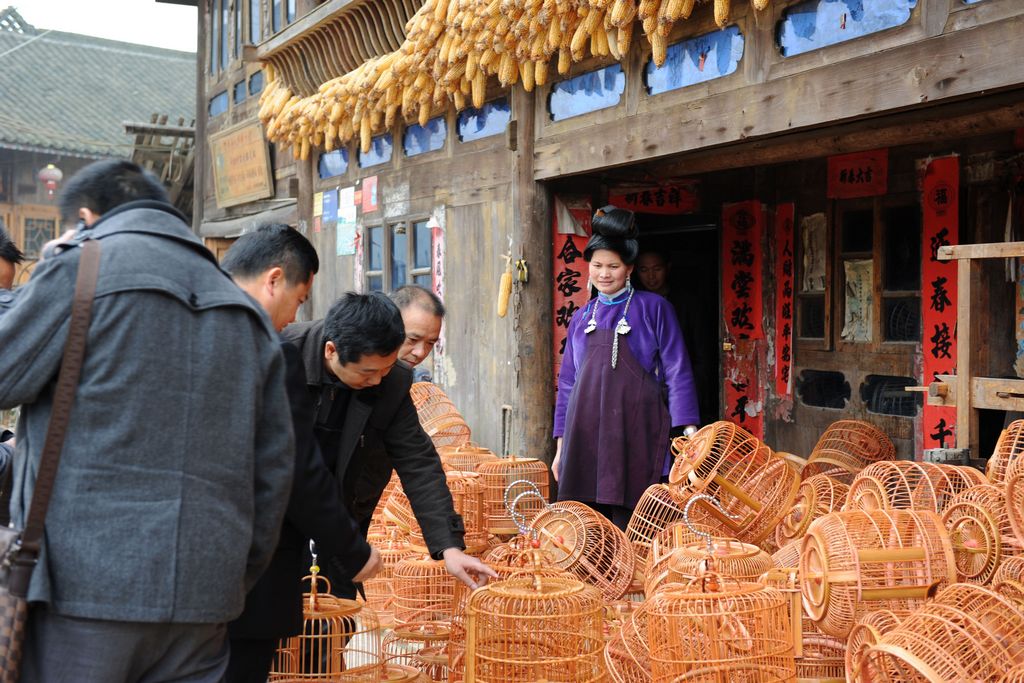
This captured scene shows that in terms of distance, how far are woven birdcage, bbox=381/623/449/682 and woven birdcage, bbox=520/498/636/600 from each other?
68 cm

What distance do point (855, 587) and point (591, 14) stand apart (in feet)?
13.5

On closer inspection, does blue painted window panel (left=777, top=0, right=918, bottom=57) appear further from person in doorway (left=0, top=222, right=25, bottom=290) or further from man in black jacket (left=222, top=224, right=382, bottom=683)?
person in doorway (left=0, top=222, right=25, bottom=290)

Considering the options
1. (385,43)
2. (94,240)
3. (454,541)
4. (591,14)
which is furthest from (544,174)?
(94,240)

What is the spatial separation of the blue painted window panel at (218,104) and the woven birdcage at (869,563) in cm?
1282

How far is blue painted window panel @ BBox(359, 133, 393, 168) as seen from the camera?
10.2 metres

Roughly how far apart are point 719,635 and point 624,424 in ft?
8.79

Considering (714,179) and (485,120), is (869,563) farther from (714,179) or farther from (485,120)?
(485,120)

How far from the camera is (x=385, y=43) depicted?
977cm

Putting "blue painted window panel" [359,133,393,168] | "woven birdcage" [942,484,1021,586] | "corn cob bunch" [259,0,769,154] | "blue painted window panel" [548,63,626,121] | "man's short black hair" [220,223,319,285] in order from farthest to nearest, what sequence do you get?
"blue painted window panel" [359,133,393,168]
"blue painted window panel" [548,63,626,121]
"corn cob bunch" [259,0,769,154]
"woven birdcage" [942,484,1021,586]
"man's short black hair" [220,223,319,285]

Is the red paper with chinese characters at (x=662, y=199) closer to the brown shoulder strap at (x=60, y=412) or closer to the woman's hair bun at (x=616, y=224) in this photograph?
the woman's hair bun at (x=616, y=224)

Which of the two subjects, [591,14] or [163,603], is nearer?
[163,603]

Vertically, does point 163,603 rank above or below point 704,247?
below

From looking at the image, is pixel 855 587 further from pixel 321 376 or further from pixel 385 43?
pixel 385 43

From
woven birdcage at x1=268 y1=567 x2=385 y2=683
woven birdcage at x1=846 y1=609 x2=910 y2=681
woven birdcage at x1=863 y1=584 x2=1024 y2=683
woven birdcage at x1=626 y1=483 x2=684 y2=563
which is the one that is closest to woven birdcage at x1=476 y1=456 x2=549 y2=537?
woven birdcage at x1=626 y1=483 x2=684 y2=563
